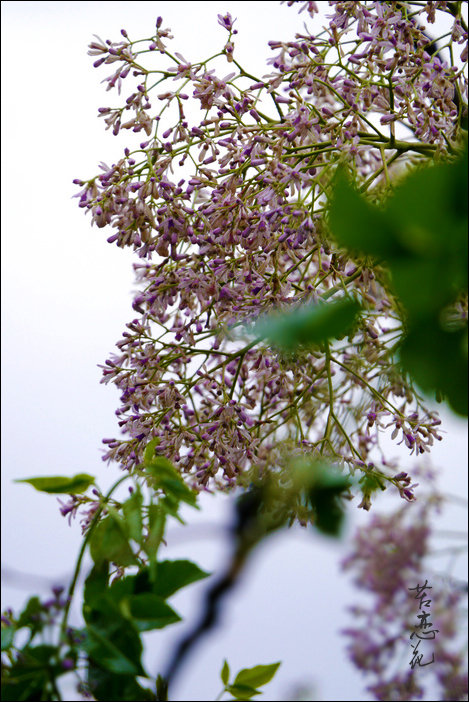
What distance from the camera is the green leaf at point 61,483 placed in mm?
291

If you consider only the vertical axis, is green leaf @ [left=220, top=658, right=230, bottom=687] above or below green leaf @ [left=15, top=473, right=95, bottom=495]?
below

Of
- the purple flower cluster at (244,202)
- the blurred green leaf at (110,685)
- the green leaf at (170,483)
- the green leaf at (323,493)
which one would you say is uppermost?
the purple flower cluster at (244,202)

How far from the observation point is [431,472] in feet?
4.33

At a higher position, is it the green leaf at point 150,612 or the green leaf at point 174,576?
the green leaf at point 174,576

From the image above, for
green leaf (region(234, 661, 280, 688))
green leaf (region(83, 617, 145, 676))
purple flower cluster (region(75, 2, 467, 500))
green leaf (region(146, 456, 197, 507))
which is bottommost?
green leaf (region(83, 617, 145, 676))

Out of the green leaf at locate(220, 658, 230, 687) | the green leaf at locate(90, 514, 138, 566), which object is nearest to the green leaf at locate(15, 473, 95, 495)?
the green leaf at locate(90, 514, 138, 566)

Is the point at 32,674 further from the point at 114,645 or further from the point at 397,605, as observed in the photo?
the point at 397,605

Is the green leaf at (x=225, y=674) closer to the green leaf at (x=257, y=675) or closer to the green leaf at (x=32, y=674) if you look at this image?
the green leaf at (x=257, y=675)

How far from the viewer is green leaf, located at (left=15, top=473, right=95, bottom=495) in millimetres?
291

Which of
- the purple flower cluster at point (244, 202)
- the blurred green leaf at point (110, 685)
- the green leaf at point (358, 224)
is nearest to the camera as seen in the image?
the green leaf at point (358, 224)

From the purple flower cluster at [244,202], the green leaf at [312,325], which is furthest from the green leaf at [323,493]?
the purple flower cluster at [244,202]

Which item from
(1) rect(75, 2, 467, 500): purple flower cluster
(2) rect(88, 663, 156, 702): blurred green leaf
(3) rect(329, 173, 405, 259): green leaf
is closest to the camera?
(3) rect(329, 173, 405, 259): green leaf

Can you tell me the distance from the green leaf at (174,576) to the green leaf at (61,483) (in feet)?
0.13

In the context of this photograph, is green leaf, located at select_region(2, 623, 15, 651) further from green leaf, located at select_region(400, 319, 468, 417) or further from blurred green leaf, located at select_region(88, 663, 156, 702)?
green leaf, located at select_region(400, 319, 468, 417)
